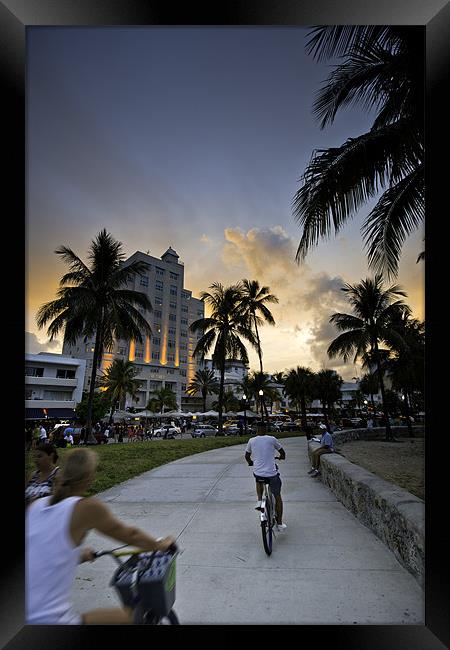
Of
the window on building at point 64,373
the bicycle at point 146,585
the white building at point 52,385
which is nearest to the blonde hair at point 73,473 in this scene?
the bicycle at point 146,585

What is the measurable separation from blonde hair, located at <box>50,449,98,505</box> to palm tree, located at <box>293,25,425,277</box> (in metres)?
5.09

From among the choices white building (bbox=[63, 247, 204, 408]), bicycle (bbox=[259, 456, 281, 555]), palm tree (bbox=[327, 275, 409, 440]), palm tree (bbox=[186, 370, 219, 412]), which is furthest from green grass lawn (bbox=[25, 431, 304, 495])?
white building (bbox=[63, 247, 204, 408])

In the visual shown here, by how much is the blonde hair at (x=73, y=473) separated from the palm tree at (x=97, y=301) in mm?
21980

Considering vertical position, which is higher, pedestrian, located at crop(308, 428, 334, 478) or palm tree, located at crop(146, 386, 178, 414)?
pedestrian, located at crop(308, 428, 334, 478)

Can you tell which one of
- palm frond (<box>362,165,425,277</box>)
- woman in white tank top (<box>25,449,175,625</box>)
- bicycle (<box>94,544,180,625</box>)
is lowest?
bicycle (<box>94,544,180,625</box>)

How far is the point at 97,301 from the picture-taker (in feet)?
80.2

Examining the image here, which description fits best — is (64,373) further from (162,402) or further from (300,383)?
(300,383)

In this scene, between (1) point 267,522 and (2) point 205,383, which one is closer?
(1) point 267,522

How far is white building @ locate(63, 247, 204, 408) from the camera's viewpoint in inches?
3415

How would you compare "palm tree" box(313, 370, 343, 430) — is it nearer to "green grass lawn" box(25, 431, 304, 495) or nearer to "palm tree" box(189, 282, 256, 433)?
"palm tree" box(189, 282, 256, 433)

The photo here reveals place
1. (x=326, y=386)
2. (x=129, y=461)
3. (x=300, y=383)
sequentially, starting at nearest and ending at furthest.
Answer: (x=129, y=461)
(x=300, y=383)
(x=326, y=386)

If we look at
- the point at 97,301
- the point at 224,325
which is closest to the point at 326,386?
the point at 224,325
